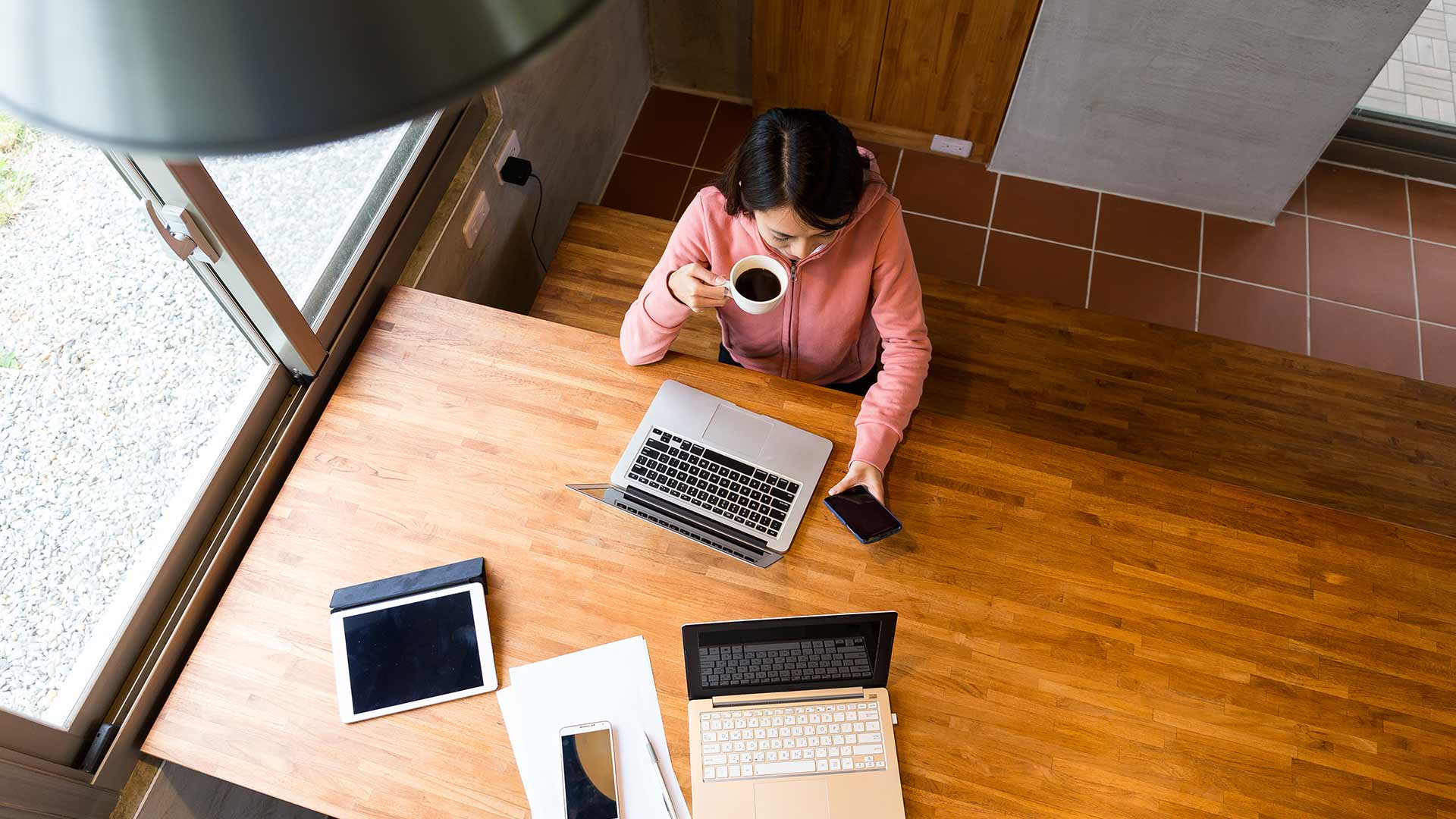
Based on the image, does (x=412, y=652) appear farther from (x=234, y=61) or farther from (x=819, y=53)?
(x=819, y=53)

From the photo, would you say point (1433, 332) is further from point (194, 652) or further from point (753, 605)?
point (194, 652)

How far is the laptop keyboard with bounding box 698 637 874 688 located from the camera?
1.39 metres

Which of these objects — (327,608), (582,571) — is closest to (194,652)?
(327,608)

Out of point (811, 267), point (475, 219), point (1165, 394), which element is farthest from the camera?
point (1165, 394)

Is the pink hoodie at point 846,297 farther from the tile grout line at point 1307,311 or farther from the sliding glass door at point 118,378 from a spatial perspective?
the tile grout line at point 1307,311

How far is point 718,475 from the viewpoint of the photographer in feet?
5.15

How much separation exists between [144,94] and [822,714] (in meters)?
1.25

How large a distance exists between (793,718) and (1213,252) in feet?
8.05

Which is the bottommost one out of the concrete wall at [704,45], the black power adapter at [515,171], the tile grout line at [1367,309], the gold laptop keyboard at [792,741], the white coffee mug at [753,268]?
the tile grout line at [1367,309]

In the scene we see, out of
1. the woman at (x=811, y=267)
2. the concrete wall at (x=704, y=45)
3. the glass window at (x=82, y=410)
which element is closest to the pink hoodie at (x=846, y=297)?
the woman at (x=811, y=267)

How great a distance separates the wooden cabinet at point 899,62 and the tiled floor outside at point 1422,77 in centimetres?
133

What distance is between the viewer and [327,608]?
57.8 inches

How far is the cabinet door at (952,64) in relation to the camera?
278 centimetres

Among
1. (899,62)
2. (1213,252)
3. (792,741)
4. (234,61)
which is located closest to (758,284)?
(792,741)
